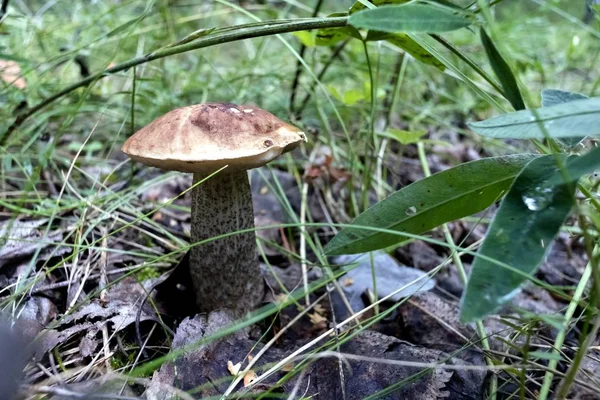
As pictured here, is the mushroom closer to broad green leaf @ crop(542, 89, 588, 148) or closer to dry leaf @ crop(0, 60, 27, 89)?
broad green leaf @ crop(542, 89, 588, 148)

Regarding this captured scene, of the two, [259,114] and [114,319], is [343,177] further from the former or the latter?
Answer: [114,319]

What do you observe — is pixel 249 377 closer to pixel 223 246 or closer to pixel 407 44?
pixel 223 246

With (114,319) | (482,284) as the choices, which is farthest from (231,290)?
(482,284)

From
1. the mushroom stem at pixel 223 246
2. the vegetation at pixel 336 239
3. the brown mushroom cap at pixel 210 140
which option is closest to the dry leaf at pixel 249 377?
the vegetation at pixel 336 239

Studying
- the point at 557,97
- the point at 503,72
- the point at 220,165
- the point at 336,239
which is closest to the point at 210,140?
the point at 220,165

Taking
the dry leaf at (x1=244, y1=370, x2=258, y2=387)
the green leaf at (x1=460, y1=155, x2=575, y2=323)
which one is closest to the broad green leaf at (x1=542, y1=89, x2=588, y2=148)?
the green leaf at (x1=460, y1=155, x2=575, y2=323)

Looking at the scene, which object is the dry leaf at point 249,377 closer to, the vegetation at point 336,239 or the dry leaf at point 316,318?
the vegetation at point 336,239
